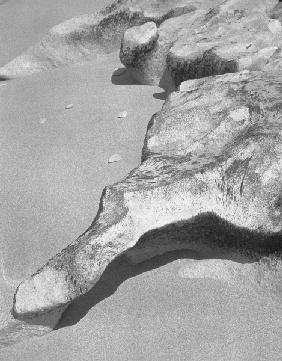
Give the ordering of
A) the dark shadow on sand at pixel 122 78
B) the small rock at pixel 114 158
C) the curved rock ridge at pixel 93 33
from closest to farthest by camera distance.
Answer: the small rock at pixel 114 158
the dark shadow on sand at pixel 122 78
the curved rock ridge at pixel 93 33

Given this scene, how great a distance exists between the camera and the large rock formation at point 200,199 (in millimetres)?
1692

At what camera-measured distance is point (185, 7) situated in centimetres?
315

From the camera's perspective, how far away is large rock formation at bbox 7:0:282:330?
1.69 m

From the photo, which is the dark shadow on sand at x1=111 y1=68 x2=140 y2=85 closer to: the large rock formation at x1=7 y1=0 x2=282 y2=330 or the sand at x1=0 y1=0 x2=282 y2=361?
the sand at x1=0 y1=0 x2=282 y2=361

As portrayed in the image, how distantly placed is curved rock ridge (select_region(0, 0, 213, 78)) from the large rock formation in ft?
3.87

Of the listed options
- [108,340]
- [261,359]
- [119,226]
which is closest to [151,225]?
[119,226]

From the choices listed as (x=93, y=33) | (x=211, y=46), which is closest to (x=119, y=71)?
(x=93, y=33)

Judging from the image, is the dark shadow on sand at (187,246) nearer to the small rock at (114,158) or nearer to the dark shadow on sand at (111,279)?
the dark shadow on sand at (111,279)

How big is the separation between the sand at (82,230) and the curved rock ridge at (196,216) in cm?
9

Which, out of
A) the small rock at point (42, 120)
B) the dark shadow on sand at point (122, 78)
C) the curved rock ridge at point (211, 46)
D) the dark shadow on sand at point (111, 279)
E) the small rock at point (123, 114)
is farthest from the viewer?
the dark shadow on sand at point (122, 78)

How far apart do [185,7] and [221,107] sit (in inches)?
48.5

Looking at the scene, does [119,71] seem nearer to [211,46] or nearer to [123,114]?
[123,114]

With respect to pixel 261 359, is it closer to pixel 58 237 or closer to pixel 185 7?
pixel 58 237

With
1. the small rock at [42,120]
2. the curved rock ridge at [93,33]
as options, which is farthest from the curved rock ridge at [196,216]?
the curved rock ridge at [93,33]
